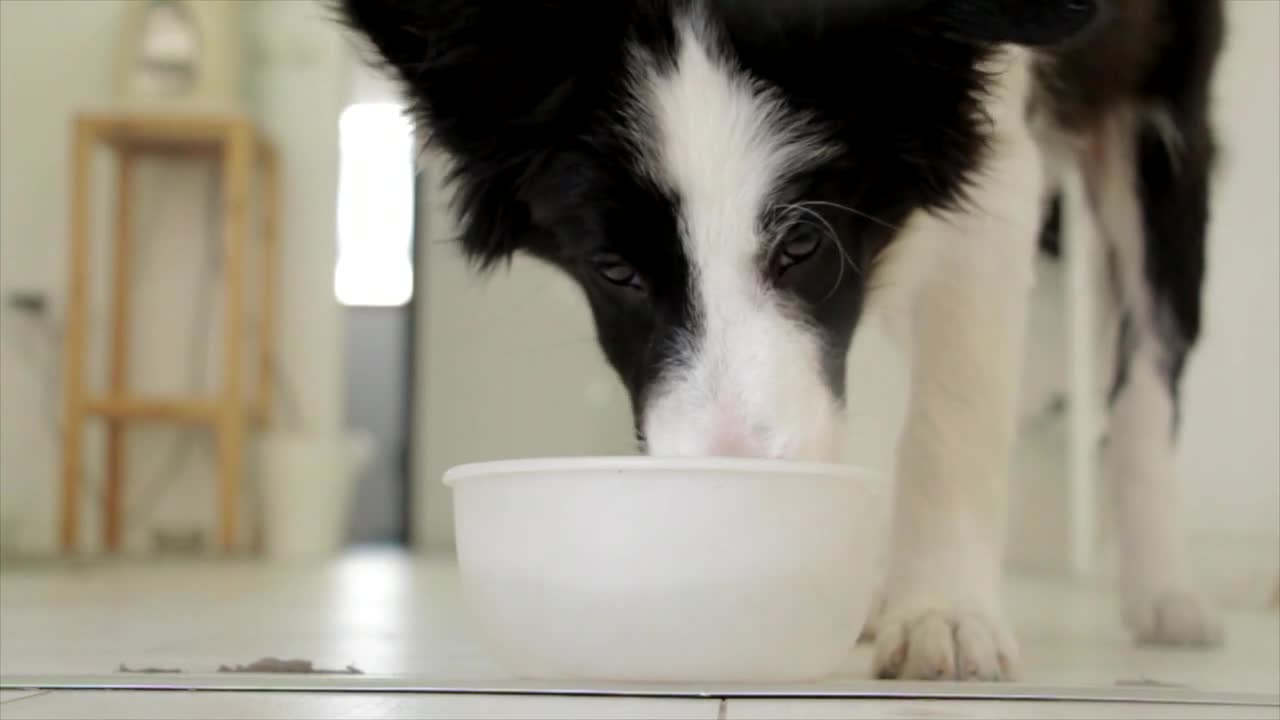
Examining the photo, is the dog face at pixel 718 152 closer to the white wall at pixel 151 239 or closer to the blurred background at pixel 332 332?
the blurred background at pixel 332 332

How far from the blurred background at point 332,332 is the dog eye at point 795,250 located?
21 centimetres

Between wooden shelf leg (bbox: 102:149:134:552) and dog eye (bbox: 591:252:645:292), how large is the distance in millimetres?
1196

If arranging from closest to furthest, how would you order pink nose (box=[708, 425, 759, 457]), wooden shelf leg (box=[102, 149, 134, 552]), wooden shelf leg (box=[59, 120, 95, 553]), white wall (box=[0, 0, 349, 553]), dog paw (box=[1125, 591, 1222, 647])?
pink nose (box=[708, 425, 759, 457]) < dog paw (box=[1125, 591, 1222, 647]) < white wall (box=[0, 0, 349, 553]) < wooden shelf leg (box=[59, 120, 95, 553]) < wooden shelf leg (box=[102, 149, 134, 552])

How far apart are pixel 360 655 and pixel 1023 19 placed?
2.56 ft

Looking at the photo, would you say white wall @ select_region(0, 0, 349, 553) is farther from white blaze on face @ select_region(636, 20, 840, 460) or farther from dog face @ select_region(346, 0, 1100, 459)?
white blaze on face @ select_region(636, 20, 840, 460)

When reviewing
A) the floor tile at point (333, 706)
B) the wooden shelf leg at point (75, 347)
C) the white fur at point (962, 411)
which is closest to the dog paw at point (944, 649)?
the white fur at point (962, 411)

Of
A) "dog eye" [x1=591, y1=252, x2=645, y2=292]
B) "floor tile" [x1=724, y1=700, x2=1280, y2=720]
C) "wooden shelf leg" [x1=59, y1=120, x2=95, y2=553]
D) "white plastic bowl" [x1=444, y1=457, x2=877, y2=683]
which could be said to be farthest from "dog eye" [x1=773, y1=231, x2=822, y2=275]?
"wooden shelf leg" [x1=59, y1=120, x2=95, y2=553]

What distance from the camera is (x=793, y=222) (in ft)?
3.86

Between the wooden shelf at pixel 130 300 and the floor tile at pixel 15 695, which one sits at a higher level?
the wooden shelf at pixel 130 300

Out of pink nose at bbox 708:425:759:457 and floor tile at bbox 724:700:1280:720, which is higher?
pink nose at bbox 708:425:759:457

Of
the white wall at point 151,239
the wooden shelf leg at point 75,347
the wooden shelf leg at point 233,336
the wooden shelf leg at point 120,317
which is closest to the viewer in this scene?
the white wall at point 151,239

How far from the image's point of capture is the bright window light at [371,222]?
2496 mm

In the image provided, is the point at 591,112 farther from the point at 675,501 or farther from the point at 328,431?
the point at 328,431

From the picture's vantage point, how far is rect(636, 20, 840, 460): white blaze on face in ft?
3.60
